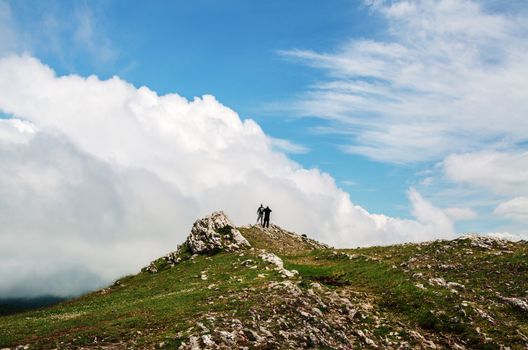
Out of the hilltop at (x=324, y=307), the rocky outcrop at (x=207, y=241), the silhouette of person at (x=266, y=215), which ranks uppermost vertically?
the silhouette of person at (x=266, y=215)

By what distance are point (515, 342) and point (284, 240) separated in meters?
44.7

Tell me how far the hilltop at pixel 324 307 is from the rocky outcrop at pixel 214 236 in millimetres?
7782

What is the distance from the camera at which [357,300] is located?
33.1 metres

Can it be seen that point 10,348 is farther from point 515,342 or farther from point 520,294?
point 520,294

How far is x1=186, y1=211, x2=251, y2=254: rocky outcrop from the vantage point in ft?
184

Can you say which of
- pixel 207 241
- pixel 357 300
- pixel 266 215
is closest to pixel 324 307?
pixel 357 300

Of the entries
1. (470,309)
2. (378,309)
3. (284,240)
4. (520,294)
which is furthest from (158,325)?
(284,240)

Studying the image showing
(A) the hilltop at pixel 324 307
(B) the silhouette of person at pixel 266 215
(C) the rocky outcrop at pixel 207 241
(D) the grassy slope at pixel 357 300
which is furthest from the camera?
(B) the silhouette of person at pixel 266 215

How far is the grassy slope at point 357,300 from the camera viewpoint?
26.0 metres

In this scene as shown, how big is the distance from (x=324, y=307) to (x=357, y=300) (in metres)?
3.91

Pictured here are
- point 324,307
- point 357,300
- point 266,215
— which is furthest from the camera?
point 266,215

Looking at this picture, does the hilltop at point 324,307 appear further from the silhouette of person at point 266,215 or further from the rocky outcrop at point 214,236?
the silhouette of person at point 266,215

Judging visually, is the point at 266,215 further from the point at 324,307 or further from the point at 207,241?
the point at 324,307

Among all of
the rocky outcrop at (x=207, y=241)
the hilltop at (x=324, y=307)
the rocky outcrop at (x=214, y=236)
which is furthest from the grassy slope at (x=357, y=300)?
the rocky outcrop at (x=214, y=236)
